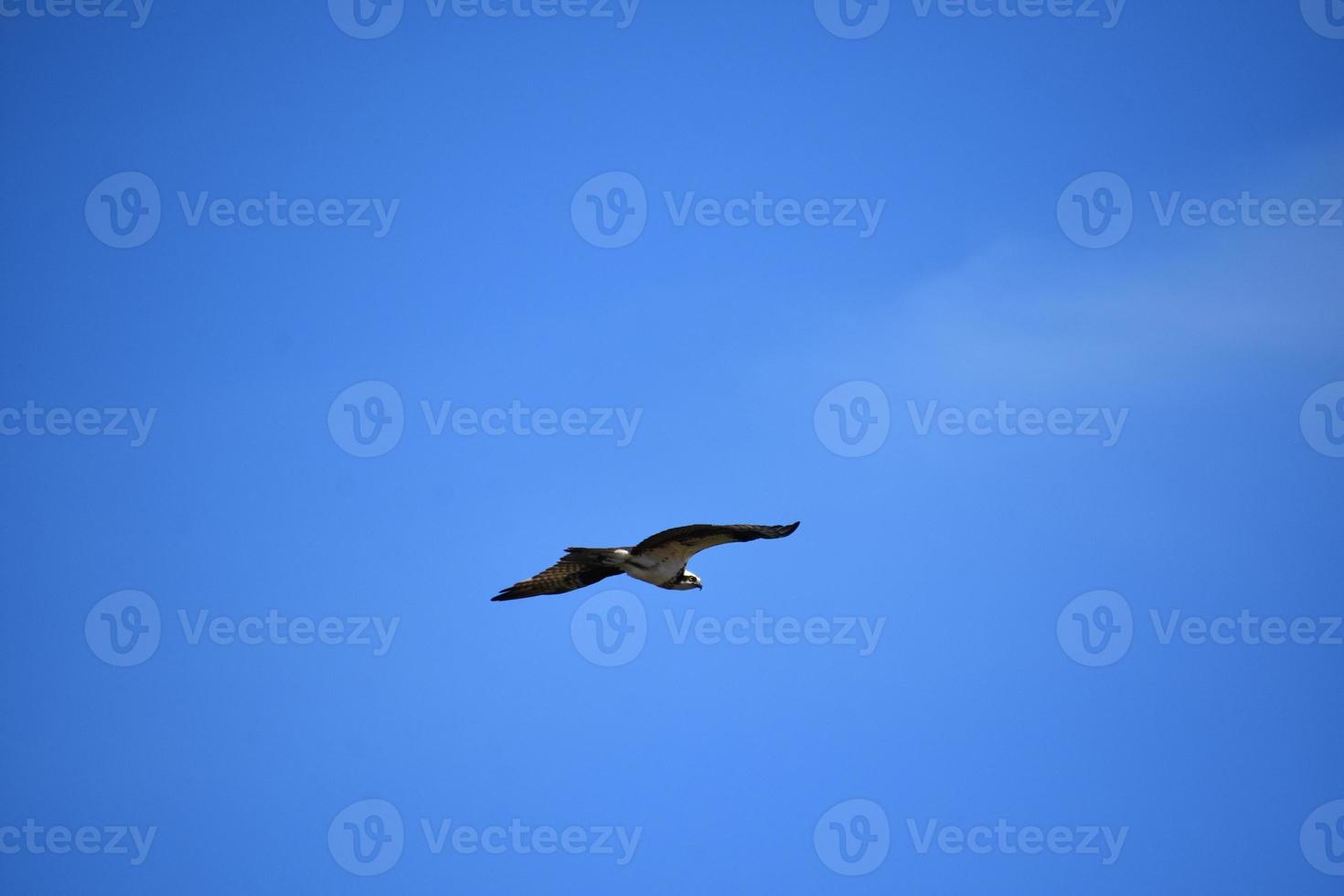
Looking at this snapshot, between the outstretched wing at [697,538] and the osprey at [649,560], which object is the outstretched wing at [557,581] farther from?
the outstretched wing at [697,538]

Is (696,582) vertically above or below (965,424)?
below

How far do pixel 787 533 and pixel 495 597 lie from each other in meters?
6.65

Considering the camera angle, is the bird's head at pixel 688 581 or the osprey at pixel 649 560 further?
the bird's head at pixel 688 581

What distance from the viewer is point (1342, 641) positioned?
32875mm

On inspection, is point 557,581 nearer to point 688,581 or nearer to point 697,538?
point 688,581

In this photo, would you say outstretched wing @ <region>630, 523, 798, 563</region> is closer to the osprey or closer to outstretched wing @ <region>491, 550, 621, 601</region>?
the osprey

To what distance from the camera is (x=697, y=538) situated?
18297mm

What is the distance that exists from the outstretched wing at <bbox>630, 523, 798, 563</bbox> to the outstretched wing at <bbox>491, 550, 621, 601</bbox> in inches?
79.3

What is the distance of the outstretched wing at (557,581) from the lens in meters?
21.2

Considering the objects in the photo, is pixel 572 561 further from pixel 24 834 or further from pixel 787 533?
pixel 24 834

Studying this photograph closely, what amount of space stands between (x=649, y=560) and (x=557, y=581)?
107 inches

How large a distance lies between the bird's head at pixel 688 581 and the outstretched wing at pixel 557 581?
110 centimetres

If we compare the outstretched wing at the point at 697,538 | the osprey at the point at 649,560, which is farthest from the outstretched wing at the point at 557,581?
the outstretched wing at the point at 697,538

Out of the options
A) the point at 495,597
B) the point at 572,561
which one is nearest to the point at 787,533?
the point at 572,561
